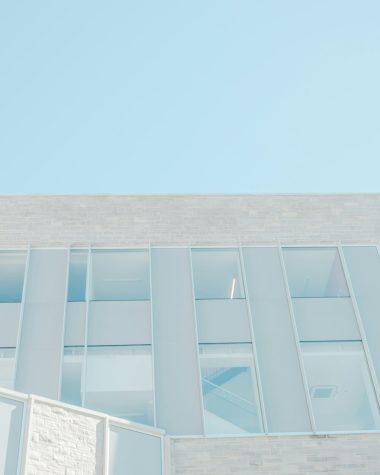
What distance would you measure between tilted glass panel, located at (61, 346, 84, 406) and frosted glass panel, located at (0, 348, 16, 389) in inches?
45.8

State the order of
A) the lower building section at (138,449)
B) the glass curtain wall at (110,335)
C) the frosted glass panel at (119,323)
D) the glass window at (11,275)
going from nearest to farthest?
the lower building section at (138,449) < the glass curtain wall at (110,335) < the frosted glass panel at (119,323) < the glass window at (11,275)

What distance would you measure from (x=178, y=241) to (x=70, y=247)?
116 inches

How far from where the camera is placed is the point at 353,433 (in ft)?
49.2

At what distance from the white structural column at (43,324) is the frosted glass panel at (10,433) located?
3204 millimetres

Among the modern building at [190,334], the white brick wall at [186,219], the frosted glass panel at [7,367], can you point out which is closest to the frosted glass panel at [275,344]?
the modern building at [190,334]

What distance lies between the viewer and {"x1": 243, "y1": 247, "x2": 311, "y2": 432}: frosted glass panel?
15336 millimetres

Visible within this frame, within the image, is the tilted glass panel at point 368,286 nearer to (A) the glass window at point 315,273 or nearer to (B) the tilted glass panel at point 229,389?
(A) the glass window at point 315,273

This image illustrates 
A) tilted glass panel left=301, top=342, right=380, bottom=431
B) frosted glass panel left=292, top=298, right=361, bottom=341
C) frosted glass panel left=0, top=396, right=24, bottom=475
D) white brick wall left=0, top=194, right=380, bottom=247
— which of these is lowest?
frosted glass panel left=0, top=396, right=24, bottom=475

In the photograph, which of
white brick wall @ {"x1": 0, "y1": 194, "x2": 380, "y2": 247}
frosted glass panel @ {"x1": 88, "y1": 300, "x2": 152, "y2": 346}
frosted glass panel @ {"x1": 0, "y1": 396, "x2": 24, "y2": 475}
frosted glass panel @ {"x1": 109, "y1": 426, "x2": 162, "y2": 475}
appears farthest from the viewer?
white brick wall @ {"x1": 0, "y1": 194, "x2": 380, "y2": 247}

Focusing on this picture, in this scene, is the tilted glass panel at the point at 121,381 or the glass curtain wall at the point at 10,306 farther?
the glass curtain wall at the point at 10,306

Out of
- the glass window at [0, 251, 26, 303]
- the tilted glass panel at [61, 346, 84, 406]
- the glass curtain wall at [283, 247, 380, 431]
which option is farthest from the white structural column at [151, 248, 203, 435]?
the glass window at [0, 251, 26, 303]

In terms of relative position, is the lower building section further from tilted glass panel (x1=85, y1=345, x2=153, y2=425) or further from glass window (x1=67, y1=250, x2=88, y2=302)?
glass window (x1=67, y1=250, x2=88, y2=302)

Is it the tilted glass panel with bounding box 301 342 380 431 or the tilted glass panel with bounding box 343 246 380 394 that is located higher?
the tilted glass panel with bounding box 343 246 380 394

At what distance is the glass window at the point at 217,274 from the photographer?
58.2 ft
